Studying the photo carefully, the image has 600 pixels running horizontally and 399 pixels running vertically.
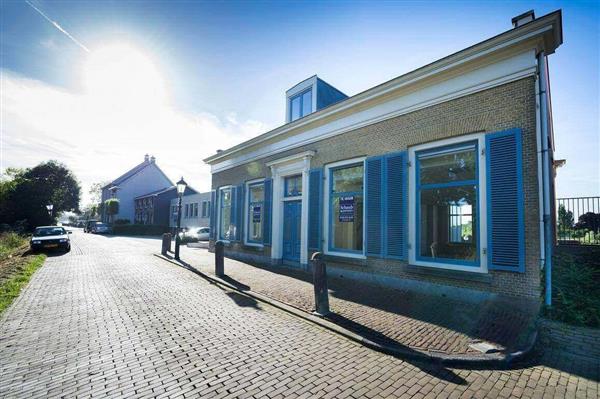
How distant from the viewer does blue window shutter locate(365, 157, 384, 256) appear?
319 inches

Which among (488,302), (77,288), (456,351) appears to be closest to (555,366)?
(456,351)

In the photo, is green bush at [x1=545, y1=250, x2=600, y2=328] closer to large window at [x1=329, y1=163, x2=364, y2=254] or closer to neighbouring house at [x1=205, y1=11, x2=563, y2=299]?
neighbouring house at [x1=205, y1=11, x2=563, y2=299]

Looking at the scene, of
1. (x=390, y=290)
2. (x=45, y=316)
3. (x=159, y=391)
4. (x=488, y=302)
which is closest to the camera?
(x=159, y=391)

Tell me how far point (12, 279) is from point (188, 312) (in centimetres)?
661

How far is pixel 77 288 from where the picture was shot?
774cm

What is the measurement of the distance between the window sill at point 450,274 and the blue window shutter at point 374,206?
41.5 inches

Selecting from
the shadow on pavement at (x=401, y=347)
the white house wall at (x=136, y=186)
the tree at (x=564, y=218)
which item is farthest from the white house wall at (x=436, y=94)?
the white house wall at (x=136, y=186)

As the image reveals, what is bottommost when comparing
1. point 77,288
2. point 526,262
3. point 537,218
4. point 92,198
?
point 77,288

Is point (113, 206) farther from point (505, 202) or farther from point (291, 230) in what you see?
point (505, 202)

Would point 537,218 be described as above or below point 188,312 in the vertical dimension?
above

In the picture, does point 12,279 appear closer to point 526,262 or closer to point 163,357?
point 163,357

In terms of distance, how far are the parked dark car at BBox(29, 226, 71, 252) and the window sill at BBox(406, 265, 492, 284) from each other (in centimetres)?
1737

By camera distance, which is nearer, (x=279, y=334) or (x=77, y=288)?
(x=279, y=334)

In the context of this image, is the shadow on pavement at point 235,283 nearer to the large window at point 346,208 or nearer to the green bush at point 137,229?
the large window at point 346,208
